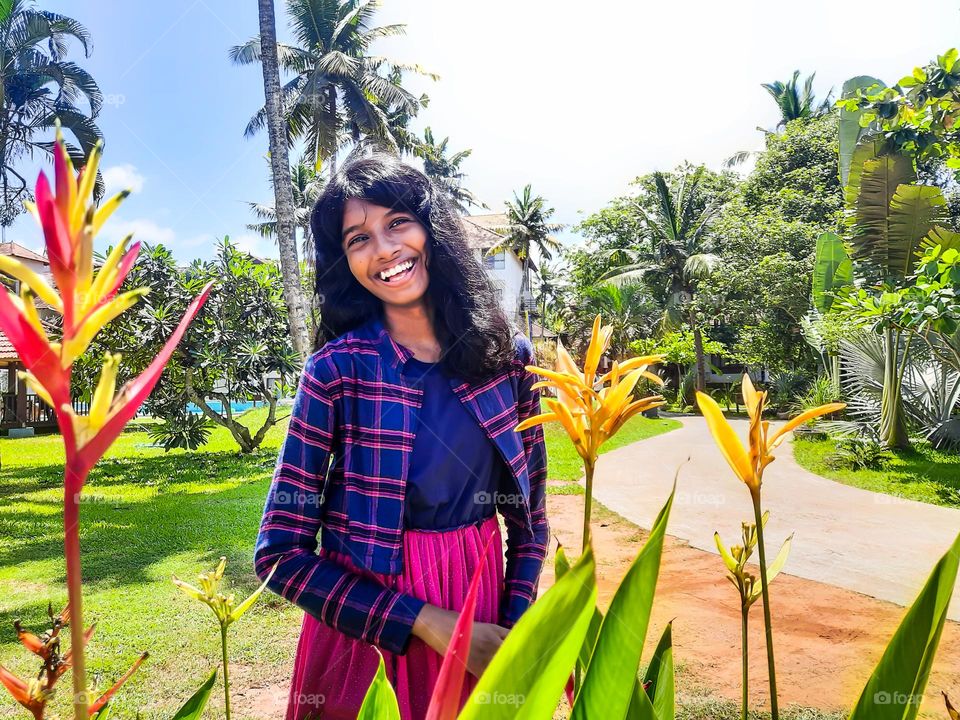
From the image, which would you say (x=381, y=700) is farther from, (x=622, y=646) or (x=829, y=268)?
(x=829, y=268)

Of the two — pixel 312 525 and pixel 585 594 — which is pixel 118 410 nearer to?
pixel 585 594

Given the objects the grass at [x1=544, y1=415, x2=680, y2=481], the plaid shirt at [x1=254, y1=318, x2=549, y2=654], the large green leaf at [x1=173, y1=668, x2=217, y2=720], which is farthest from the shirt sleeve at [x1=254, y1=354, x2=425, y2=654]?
the grass at [x1=544, y1=415, x2=680, y2=481]

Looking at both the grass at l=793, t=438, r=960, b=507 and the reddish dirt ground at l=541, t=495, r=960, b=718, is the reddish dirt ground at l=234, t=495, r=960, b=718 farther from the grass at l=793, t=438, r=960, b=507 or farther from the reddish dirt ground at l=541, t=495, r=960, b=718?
the grass at l=793, t=438, r=960, b=507

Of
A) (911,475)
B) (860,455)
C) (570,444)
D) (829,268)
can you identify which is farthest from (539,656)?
(829,268)

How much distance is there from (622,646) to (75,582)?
313mm

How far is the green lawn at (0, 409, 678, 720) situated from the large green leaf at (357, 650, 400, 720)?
1.35 meters

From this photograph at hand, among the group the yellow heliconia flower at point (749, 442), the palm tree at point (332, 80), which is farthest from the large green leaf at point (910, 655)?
the palm tree at point (332, 80)

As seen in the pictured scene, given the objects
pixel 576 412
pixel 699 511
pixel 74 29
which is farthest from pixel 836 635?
pixel 74 29

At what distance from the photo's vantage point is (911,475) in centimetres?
722

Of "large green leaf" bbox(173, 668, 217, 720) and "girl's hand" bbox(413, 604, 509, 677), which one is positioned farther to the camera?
"girl's hand" bbox(413, 604, 509, 677)

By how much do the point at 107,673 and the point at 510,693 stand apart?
136 inches

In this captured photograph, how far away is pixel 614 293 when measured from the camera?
20172 mm

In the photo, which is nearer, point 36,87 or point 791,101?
point 36,87

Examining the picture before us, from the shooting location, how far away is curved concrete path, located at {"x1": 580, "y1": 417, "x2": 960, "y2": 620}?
4.28 meters
